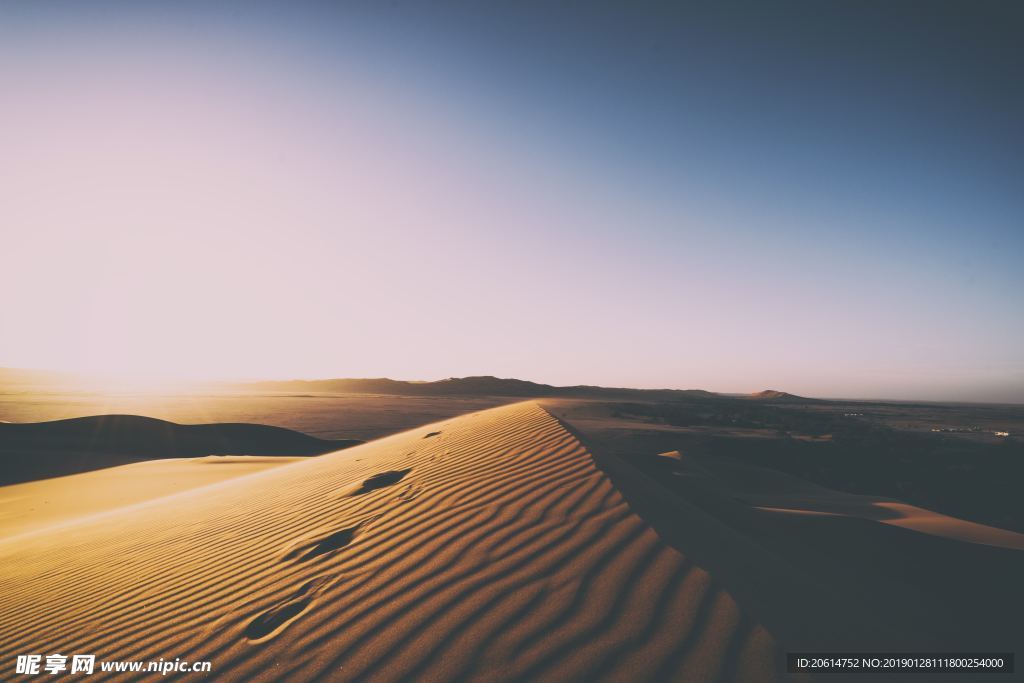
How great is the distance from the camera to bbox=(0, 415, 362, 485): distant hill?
1345cm

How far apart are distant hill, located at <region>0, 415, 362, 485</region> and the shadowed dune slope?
11.2 metres

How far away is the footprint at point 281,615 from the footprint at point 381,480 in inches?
78.8

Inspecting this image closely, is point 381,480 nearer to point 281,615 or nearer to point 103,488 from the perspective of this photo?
point 281,615

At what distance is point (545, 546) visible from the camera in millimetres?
3109

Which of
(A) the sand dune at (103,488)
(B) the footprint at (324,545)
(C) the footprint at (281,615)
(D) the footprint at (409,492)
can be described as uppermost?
(D) the footprint at (409,492)

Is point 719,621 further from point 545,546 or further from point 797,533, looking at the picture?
point 797,533

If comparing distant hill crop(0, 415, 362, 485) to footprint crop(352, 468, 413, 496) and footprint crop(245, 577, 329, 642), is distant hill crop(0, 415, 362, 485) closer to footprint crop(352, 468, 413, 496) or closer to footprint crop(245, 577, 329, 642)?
footprint crop(352, 468, 413, 496)

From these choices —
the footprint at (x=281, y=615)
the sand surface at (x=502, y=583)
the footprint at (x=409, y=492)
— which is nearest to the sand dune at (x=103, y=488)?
the sand surface at (x=502, y=583)

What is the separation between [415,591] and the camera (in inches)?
110

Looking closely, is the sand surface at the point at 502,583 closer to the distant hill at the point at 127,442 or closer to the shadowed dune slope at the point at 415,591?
the shadowed dune slope at the point at 415,591

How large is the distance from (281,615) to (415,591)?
0.87 m

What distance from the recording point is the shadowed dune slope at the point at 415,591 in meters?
2.20

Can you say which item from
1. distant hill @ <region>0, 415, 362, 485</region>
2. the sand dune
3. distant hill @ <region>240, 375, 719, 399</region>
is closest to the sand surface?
the sand dune

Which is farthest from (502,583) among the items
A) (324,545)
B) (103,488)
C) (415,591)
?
(103,488)
